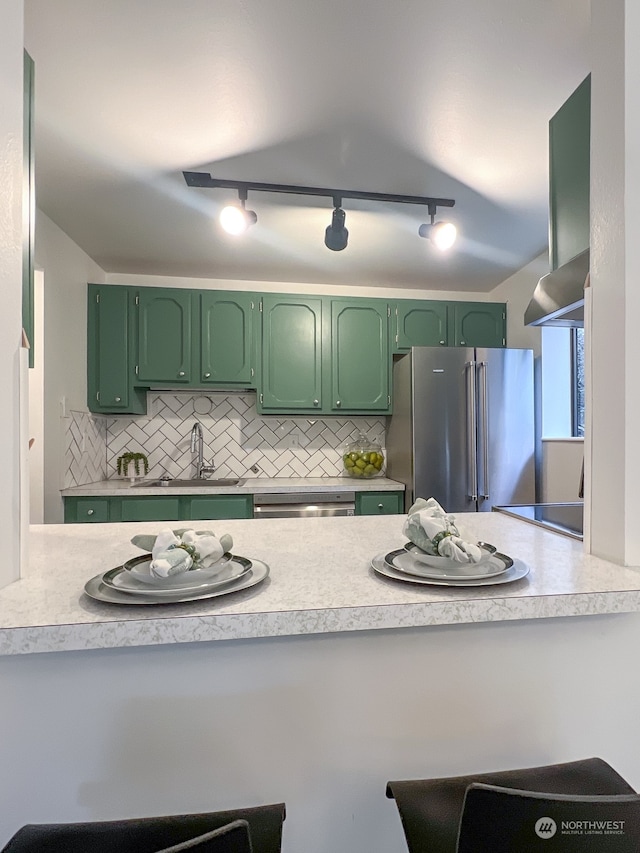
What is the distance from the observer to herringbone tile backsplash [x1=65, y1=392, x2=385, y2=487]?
3.57 m

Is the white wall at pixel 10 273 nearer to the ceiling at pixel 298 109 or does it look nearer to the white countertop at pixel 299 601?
the white countertop at pixel 299 601

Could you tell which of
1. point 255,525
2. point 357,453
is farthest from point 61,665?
point 357,453

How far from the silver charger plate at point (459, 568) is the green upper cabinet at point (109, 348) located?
2.76 meters

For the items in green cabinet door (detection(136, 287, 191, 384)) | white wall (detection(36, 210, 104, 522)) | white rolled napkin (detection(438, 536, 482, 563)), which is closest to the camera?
white rolled napkin (detection(438, 536, 482, 563))

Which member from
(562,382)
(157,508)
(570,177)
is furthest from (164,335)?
(562,382)

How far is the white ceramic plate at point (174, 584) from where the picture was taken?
766 millimetres

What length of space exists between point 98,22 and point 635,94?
1.43m

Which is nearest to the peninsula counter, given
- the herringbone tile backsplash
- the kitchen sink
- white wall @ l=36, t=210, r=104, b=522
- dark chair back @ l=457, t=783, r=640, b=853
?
dark chair back @ l=457, t=783, r=640, b=853

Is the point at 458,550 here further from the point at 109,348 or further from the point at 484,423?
the point at 109,348

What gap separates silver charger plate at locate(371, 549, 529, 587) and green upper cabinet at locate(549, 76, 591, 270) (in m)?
0.97

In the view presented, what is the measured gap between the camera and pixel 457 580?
2.73ft

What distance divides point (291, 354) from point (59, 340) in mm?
1469

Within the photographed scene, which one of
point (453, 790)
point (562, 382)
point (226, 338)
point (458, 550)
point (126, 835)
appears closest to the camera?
point (126, 835)

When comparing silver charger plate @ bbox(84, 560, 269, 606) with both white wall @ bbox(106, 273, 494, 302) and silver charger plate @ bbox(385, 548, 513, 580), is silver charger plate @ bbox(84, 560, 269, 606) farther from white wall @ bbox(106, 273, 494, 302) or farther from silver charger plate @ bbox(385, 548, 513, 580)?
white wall @ bbox(106, 273, 494, 302)
